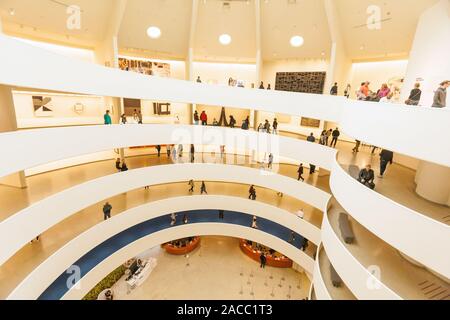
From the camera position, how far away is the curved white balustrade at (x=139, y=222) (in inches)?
396

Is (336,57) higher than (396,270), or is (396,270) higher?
(336,57)

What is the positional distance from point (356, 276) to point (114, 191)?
12.4 meters

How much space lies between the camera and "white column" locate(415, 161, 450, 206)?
29.4ft

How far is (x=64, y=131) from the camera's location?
10227mm

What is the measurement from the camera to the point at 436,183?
29.8 ft

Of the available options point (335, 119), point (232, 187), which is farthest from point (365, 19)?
point (232, 187)

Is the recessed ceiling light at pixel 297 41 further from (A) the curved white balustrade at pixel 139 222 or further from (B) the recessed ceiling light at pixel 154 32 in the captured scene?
(A) the curved white balustrade at pixel 139 222

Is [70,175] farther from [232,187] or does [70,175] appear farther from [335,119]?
[335,119]

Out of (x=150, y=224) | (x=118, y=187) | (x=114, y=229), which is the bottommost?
(x=150, y=224)

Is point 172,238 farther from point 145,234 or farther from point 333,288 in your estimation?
point 333,288

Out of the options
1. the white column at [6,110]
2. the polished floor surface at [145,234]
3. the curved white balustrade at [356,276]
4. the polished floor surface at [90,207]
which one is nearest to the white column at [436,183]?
the curved white balustrade at [356,276]

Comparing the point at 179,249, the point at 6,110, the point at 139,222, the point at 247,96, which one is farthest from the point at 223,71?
the point at 6,110

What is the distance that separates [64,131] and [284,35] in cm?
1617

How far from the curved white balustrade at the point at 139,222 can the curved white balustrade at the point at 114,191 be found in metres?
1.35
